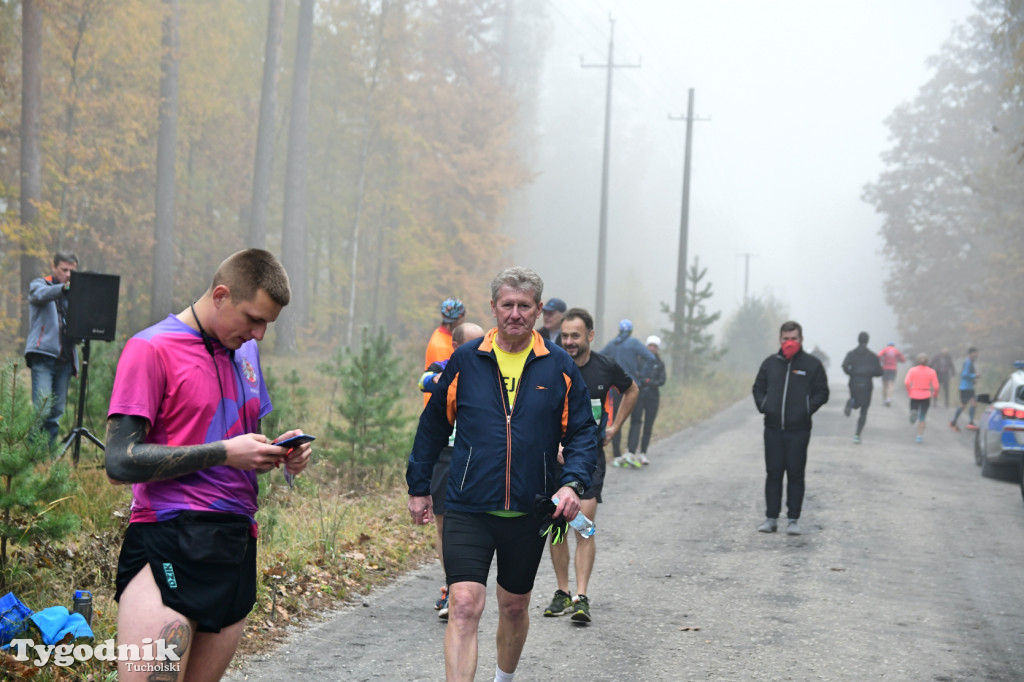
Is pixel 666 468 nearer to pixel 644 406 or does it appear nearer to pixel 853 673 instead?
pixel 644 406

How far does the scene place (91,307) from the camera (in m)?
9.40

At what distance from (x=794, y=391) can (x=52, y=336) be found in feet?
26.1

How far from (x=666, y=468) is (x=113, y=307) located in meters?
9.52

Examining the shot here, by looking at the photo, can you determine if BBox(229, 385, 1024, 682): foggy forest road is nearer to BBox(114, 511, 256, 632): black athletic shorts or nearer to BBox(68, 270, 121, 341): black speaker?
BBox(114, 511, 256, 632): black athletic shorts

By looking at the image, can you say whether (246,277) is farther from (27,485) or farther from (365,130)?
(365,130)

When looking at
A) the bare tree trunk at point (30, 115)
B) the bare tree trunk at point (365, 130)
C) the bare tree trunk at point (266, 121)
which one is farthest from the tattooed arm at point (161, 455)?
the bare tree trunk at point (365, 130)

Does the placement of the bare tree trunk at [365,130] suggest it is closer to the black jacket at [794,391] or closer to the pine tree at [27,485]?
the black jacket at [794,391]

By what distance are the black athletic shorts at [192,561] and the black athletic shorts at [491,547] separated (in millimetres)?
1486

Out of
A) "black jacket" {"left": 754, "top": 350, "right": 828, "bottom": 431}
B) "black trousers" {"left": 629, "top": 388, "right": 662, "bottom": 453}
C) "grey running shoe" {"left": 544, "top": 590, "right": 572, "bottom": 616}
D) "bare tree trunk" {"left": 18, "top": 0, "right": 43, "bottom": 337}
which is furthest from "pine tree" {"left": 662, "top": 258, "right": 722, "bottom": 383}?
"grey running shoe" {"left": 544, "top": 590, "right": 572, "bottom": 616}

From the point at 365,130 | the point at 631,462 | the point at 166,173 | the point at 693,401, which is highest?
the point at 365,130

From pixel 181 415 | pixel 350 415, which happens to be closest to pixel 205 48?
pixel 350 415

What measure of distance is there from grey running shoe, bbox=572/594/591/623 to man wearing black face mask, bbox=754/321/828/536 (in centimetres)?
447

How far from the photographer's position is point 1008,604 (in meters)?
8.13

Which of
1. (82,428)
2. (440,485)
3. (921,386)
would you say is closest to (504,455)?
(440,485)
